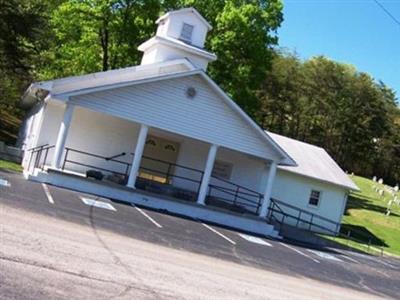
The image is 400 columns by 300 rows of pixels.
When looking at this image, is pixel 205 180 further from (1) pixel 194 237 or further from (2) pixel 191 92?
(1) pixel 194 237

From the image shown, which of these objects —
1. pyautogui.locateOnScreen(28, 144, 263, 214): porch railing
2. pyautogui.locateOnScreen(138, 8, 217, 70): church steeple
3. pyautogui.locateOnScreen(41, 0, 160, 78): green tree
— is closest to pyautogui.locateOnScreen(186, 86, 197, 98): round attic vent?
pyautogui.locateOnScreen(28, 144, 263, 214): porch railing

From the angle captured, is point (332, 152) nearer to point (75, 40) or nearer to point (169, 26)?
point (75, 40)

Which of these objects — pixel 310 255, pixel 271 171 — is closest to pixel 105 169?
pixel 271 171

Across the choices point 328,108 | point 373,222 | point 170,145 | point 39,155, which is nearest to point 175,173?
point 170,145

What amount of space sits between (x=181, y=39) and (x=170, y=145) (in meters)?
5.40

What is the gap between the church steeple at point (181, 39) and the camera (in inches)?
1170

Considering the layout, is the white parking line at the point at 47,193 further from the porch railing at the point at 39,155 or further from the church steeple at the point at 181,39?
the church steeple at the point at 181,39

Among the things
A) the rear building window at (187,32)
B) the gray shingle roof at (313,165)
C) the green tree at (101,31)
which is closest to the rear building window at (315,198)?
the gray shingle roof at (313,165)

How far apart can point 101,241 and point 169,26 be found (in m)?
19.9

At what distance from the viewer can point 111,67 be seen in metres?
40.8

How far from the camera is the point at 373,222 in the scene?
41.7 metres

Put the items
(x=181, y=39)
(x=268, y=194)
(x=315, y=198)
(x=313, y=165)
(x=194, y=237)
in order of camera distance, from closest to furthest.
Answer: (x=194, y=237)
(x=268, y=194)
(x=181, y=39)
(x=315, y=198)
(x=313, y=165)

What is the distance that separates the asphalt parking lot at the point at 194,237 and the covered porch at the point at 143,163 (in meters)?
2.64

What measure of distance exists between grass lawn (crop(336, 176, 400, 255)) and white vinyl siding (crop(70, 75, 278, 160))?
907cm
